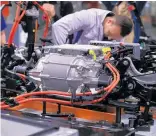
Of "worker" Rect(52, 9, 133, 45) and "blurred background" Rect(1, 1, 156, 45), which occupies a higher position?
"blurred background" Rect(1, 1, 156, 45)

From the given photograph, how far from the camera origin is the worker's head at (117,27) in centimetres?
315

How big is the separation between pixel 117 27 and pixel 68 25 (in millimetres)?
510

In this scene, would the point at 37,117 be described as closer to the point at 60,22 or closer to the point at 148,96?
the point at 148,96

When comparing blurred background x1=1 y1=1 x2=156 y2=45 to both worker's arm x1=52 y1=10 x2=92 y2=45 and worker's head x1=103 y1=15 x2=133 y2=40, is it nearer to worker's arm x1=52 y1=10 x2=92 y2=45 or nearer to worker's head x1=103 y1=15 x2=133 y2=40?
worker's arm x1=52 y1=10 x2=92 y2=45

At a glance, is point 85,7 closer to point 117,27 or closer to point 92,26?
point 92,26

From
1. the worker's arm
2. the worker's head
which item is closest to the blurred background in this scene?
the worker's arm

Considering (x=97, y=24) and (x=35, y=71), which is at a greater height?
(x=97, y=24)

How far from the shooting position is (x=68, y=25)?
3359mm

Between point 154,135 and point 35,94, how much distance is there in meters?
0.95

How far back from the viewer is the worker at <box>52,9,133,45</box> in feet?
10.5

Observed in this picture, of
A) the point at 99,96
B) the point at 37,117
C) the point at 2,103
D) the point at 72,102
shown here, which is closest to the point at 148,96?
the point at 99,96

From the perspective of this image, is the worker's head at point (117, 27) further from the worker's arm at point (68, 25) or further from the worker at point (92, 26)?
the worker's arm at point (68, 25)

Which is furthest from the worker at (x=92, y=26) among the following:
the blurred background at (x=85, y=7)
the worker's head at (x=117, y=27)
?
the blurred background at (x=85, y=7)

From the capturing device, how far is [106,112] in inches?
110
